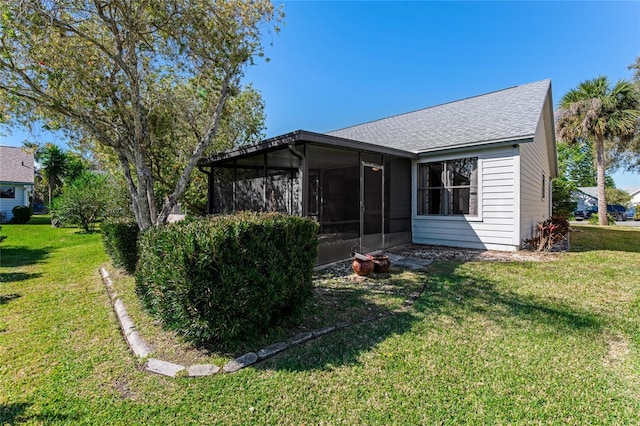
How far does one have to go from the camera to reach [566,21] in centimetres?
919

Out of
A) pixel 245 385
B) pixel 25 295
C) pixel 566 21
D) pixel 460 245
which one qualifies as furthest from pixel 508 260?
pixel 25 295

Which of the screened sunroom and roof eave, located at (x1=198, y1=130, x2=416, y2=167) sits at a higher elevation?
roof eave, located at (x1=198, y1=130, x2=416, y2=167)

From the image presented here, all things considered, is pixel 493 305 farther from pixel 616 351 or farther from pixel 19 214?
pixel 19 214

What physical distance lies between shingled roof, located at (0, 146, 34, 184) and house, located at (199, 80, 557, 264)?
69.1 ft

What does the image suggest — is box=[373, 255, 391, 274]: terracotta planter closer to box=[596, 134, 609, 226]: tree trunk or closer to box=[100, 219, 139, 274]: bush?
box=[100, 219, 139, 274]: bush

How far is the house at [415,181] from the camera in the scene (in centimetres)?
733

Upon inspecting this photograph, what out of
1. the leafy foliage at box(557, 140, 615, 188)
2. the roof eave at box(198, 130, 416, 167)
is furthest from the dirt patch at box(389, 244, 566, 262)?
the leafy foliage at box(557, 140, 615, 188)

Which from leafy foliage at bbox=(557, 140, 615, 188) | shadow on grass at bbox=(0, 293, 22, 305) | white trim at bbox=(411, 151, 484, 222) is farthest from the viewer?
leafy foliage at bbox=(557, 140, 615, 188)

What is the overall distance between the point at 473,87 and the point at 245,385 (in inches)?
696

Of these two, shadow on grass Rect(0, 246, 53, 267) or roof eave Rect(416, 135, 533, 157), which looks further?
shadow on grass Rect(0, 246, 53, 267)

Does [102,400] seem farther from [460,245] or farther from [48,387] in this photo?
[460,245]

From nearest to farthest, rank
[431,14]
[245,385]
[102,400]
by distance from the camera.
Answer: [102,400]
[245,385]
[431,14]

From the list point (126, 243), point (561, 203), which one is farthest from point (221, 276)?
point (561, 203)

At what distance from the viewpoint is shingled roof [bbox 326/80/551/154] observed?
7.97m
